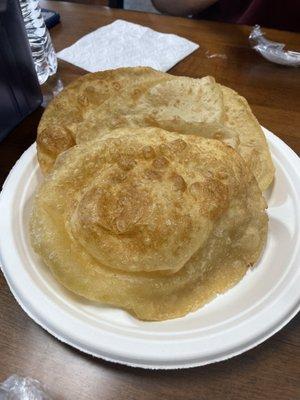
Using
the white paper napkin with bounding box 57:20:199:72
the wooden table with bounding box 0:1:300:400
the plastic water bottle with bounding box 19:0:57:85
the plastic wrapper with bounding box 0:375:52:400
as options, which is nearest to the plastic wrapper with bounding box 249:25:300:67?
the white paper napkin with bounding box 57:20:199:72

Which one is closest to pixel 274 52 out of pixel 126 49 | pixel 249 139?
pixel 126 49

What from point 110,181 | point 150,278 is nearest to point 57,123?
point 110,181

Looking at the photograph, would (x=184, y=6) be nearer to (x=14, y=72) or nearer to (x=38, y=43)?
(x=38, y=43)

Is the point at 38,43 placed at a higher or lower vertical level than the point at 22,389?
higher

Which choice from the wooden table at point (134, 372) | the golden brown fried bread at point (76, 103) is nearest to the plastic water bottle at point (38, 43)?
the golden brown fried bread at point (76, 103)

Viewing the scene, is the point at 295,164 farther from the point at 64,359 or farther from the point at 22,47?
the point at 22,47

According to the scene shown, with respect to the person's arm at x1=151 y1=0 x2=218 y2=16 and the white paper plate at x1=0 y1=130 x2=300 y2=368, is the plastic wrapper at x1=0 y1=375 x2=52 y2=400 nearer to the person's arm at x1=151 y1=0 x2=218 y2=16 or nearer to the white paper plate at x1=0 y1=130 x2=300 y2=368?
the white paper plate at x1=0 y1=130 x2=300 y2=368
